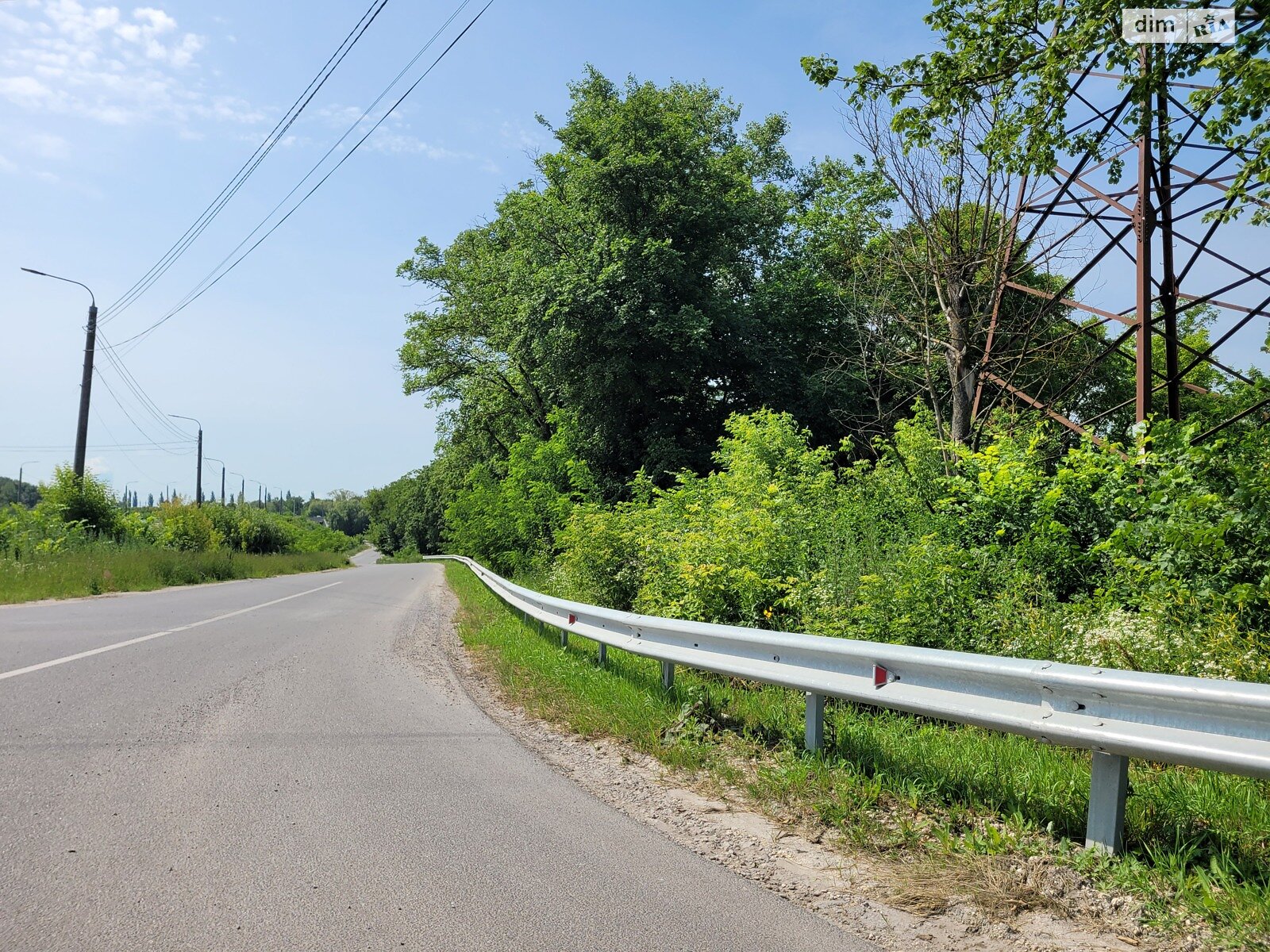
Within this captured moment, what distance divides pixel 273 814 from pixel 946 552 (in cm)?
539

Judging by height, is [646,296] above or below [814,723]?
above

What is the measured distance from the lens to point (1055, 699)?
3463mm

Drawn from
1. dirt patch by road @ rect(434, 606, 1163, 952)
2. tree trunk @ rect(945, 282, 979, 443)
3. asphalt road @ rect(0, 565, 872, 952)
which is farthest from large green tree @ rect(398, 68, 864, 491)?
dirt patch by road @ rect(434, 606, 1163, 952)

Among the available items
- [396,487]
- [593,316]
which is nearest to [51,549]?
[593,316]

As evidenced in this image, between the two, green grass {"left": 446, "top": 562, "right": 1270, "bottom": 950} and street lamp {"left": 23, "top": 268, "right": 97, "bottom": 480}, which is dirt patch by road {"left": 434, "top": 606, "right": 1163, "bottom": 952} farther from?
street lamp {"left": 23, "top": 268, "right": 97, "bottom": 480}

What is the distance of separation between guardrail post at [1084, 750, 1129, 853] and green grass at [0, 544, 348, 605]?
59.7 ft

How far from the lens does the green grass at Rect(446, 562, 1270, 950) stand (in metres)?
3.08

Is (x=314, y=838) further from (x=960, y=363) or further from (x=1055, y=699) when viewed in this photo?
(x=960, y=363)

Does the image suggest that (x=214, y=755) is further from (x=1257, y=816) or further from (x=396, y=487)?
(x=396, y=487)

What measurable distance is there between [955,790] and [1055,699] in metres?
0.98

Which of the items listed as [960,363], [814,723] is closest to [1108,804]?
[814,723]

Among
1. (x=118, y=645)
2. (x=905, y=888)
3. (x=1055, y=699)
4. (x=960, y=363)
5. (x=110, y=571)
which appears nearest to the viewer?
(x=905, y=888)

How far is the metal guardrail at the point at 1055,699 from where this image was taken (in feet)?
9.41

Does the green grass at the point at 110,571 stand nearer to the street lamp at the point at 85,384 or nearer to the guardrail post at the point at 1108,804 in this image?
the street lamp at the point at 85,384
